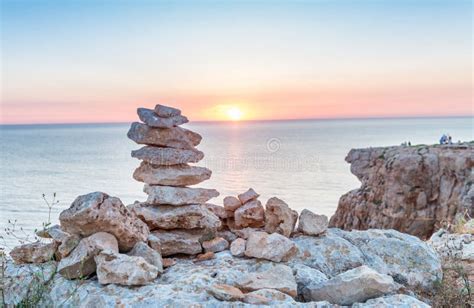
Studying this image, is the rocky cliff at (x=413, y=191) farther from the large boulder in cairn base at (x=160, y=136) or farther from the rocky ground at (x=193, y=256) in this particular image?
the large boulder in cairn base at (x=160, y=136)

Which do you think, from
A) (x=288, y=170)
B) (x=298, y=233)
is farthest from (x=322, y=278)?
(x=288, y=170)

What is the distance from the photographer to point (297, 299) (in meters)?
6.57

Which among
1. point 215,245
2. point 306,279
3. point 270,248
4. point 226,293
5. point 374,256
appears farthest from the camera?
point 374,256

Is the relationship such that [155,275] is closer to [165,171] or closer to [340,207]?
[165,171]

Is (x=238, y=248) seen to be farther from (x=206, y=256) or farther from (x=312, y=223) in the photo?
(x=312, y=223)

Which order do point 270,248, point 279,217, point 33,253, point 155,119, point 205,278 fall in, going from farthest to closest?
point 279,217 < point 155,119 < point 270,248 < point 33,253 < point 205,278

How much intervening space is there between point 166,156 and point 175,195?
2.35ft

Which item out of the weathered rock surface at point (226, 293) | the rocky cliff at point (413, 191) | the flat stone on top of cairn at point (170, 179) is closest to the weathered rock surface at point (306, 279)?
the weathered rock surface at point (226, 293)

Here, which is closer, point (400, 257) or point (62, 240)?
point (62, 240)

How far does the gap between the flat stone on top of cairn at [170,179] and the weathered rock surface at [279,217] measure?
931mm

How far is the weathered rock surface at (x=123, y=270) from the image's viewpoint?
620 centimetres

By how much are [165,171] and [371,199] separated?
27.1 m

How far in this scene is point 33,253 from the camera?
23.7 ft

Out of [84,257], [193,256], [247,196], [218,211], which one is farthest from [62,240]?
[247,196]
